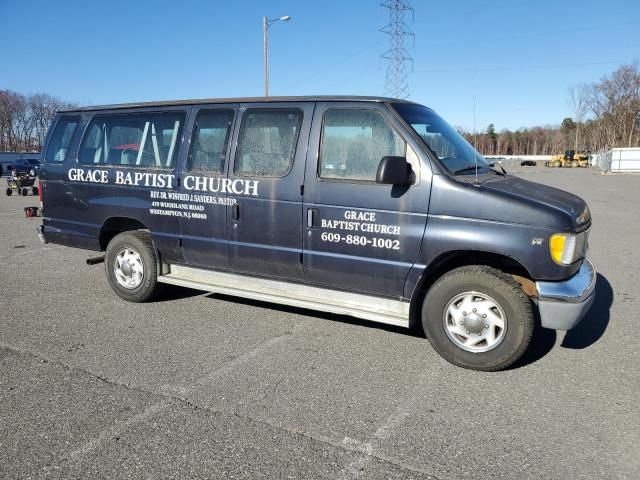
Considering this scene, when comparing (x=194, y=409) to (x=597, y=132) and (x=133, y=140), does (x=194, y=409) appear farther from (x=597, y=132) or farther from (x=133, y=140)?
(x=597, y=132)

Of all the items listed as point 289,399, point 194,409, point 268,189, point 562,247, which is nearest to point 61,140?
point 268,189

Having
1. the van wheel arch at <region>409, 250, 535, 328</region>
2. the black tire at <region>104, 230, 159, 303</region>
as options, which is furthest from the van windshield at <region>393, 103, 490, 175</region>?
the black tire at <region>104, 230, 159, 303</region>

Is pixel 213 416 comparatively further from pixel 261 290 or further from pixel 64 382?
pixel 261 290

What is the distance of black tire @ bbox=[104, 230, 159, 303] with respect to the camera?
5.41 metres

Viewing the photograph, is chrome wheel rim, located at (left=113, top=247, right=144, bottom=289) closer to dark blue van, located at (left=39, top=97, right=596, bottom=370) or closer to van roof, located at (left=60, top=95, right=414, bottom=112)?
dark blue van, located at (left=39, top=97, right=596, bottom=370)

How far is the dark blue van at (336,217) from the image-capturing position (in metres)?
3.75

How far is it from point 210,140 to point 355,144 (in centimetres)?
158

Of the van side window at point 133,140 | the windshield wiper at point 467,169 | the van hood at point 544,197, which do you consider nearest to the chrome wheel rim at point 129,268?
the van side window at point 133,140

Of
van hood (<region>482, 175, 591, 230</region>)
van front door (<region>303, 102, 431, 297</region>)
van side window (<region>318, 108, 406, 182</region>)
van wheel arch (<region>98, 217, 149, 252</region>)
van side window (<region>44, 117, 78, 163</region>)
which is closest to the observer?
van hood (<region>482, 175, 591, 230</region>)

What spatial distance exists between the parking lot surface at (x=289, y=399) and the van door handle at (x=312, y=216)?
3.51 ft

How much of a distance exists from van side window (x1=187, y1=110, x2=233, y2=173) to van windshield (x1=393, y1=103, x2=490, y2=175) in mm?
1726

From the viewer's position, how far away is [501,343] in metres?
3.80

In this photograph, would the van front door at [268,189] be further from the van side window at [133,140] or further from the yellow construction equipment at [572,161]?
the yellow construction equipment at [572,161]

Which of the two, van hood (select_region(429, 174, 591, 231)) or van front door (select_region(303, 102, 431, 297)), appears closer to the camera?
van hood (select_region(429, 174, 591, 231))
